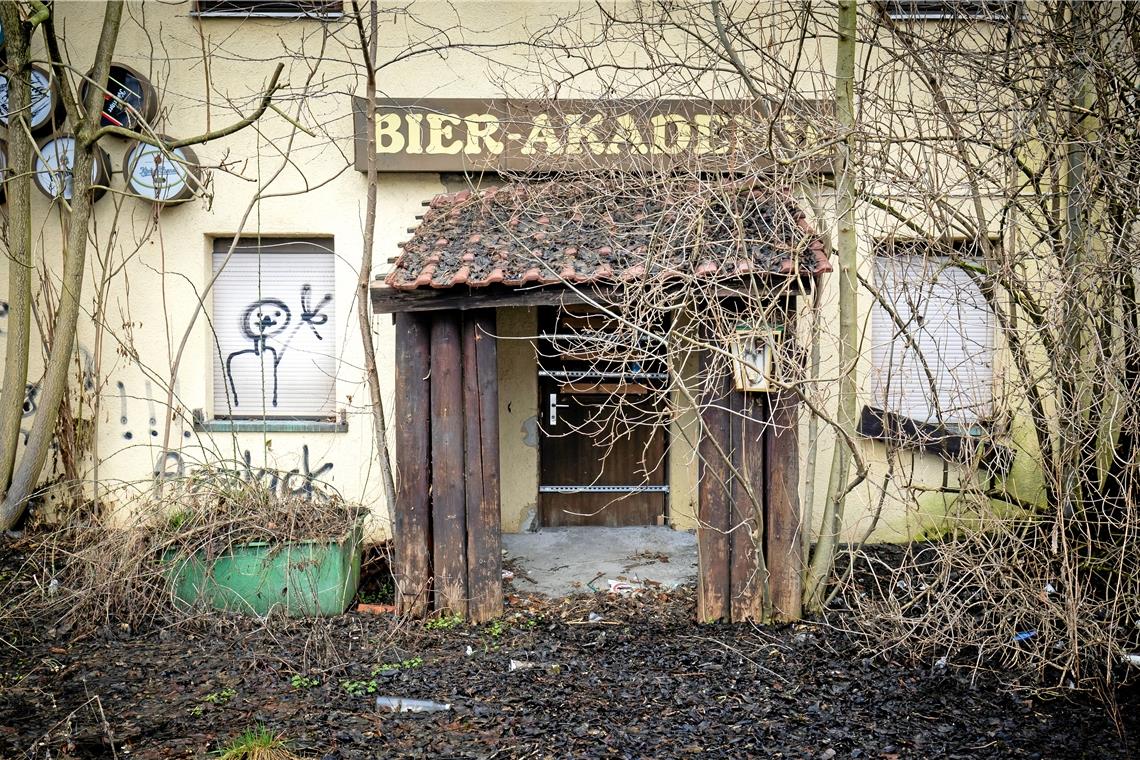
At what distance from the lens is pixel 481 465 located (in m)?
5.83

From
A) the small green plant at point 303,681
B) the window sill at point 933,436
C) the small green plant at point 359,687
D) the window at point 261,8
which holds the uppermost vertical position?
the window at point 261,8

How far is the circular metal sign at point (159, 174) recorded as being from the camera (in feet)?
23.3

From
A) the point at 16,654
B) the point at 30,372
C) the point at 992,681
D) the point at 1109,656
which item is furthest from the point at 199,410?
the point at 1109,656

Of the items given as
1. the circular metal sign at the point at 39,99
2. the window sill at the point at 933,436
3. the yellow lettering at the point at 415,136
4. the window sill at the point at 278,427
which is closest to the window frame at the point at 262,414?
the window sill at the point at 278,427

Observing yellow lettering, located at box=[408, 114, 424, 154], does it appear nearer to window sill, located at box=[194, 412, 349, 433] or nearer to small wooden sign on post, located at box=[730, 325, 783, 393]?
window sill, located at box=[194, 412, 349, 433]

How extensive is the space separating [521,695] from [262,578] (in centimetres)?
209

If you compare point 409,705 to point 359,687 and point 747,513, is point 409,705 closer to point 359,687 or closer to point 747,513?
point 359,687

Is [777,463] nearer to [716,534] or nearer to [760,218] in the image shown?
[716,534]

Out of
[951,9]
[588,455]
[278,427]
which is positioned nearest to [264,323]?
[278,427]

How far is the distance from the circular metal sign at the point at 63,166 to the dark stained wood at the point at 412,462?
3276 mm

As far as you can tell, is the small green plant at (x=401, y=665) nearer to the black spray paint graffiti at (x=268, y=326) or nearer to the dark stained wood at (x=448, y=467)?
the dark stained wood at (x=448, y=467)

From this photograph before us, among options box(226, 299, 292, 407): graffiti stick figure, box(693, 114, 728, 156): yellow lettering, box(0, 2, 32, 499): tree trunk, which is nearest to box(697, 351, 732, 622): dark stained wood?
box(693, 114, 728, 156): yellow lettering

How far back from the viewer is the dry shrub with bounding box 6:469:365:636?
18.7 feet

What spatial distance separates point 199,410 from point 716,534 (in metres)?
4.48
